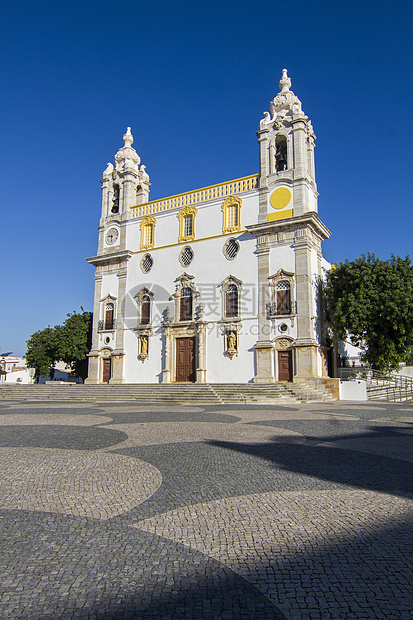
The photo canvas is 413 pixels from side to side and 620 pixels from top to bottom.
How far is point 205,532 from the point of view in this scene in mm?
3646

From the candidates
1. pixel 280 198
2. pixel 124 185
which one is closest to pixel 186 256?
pixel 280 198

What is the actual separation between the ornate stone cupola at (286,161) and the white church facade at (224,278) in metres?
0.06

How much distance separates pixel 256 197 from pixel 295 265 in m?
5.20

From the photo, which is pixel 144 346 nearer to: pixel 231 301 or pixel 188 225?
pixel 231 301

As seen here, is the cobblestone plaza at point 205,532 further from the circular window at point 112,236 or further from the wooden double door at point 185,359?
the circular window at point 112,236

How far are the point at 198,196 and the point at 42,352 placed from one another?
716 inches

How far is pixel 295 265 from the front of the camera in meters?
25.0

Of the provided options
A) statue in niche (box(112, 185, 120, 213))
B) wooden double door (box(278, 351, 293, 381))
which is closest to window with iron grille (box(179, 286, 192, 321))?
wooden double door (box(278, 351, 293, 381))

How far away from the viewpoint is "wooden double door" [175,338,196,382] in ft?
90.2

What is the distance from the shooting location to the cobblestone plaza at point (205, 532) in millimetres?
2553

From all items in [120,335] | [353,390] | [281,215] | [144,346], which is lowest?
[353,390]

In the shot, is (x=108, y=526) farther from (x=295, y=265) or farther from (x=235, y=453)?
(x=295, y=265)

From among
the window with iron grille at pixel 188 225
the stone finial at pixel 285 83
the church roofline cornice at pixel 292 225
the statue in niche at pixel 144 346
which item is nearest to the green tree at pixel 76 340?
the statue in niche at pixel 144 346

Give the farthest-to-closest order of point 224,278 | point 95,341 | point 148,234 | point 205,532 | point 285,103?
point 95,341
point 148,234
point 285,103
point 224,278
point 205,532
